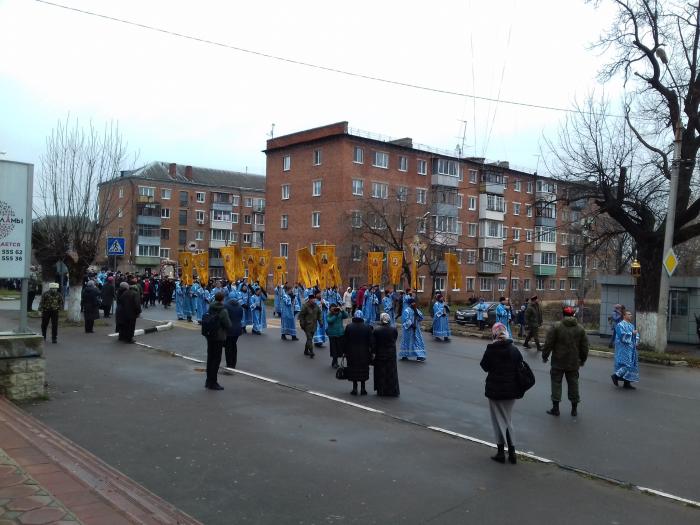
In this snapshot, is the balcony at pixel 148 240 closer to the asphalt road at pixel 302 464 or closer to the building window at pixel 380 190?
the building window at pixel 380 190

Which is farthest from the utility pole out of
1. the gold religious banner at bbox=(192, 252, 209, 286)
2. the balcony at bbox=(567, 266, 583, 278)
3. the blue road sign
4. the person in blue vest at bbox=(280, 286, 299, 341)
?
the balcony at bbox=(567, 266, 583, 278)

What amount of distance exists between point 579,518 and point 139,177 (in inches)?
2906

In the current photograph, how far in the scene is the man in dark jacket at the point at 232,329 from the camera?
42.1 feet

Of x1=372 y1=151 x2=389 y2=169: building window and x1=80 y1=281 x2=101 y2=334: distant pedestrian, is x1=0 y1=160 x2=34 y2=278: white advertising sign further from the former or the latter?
x1=372 y1=151 x2=389 y2=169: building window

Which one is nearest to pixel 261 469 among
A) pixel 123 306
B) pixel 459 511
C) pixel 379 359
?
pixel 459 511

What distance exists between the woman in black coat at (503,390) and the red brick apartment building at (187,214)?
65823mm

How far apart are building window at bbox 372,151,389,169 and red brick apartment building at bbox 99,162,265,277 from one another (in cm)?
2424

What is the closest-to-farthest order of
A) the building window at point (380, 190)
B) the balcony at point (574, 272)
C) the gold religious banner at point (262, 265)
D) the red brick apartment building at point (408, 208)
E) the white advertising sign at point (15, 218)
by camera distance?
1. the white advertising sign at point (15, 218)
2. the gold religious banner at point (262, 265)
3. the red brick apartment building at point (408, 208)
4. the building window at point (380, 190)
5. the balcony at point (574, 272)

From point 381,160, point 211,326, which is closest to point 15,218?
point 211,326

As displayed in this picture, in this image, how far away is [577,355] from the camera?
397 inches

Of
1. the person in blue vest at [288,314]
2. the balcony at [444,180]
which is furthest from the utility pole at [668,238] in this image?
the balcony at [444,180]

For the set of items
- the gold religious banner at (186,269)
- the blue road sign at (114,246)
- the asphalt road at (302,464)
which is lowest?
the asphalt road at (302,464)

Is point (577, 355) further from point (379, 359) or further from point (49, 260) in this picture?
point (49, 260)

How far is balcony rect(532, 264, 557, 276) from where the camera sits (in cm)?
6625
